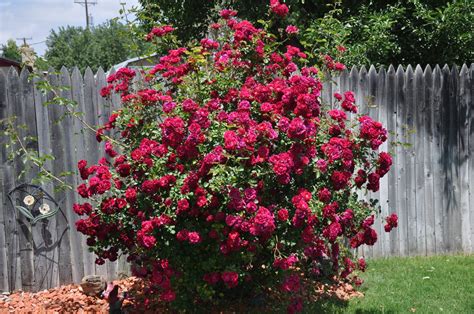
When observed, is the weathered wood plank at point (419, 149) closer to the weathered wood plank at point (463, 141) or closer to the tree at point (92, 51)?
the weathered wood plank at point (463, 141)

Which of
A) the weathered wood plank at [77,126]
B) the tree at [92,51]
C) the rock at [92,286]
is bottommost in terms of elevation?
the rock at [92,286]

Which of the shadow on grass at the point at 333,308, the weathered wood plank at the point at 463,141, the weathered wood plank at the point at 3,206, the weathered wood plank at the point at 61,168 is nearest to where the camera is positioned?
the shadow on grass at the point at 333,308

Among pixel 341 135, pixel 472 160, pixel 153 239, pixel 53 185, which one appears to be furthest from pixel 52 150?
pixel 472 160

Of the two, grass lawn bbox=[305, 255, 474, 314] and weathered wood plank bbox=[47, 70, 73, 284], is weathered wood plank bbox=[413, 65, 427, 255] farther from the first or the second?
weathered wood plank bbox=[47, 70, 73, 284]

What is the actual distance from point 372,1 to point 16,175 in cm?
562

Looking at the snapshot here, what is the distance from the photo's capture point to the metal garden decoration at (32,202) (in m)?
4.97

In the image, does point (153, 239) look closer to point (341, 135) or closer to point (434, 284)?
point (341, 135)

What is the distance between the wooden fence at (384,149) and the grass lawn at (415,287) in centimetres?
28

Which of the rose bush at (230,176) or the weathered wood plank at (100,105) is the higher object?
the weathered wood plank at (100,105)

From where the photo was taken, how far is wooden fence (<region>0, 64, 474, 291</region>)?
501cm

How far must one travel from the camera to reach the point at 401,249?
6078mm

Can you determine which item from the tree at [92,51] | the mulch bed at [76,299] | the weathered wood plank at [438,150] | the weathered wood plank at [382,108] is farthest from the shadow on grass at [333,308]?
the tree at [92,51]

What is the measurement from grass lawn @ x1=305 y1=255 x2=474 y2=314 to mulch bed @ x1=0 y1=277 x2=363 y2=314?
0.20 meters

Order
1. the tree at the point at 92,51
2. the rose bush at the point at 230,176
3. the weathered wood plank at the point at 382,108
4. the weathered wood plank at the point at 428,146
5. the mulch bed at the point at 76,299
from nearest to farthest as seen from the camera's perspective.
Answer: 1. the rose bush at the point at 230,176
2. the mulch bed at the point at 76,299
3. the weathered wood plank at the point at 382,108
4. the weathered wood plank at the point at 428,146
5. the tree at the point at 92,51
